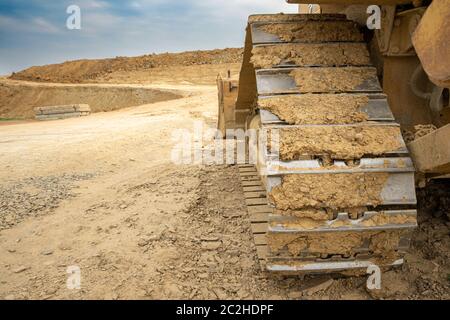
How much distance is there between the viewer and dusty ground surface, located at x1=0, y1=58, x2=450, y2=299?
103 inches

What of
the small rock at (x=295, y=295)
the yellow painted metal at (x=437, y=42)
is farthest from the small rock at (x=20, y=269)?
the yellow painted metal at (x=437, y=42)

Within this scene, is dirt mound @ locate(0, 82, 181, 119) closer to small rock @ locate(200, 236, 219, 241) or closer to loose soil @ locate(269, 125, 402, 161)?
small rock @ locate(200, 236, 219, 241)

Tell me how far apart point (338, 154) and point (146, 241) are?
179cm

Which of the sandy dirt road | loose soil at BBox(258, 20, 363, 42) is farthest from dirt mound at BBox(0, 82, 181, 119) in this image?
loose soil at BBox(258, 20, 363, 42)

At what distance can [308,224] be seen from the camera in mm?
2203

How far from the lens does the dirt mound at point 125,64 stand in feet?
93.6

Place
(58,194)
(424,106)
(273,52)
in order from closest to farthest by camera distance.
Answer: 1. (273,52)
2. (424,106)
3. (58,194)

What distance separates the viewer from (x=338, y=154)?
2.23 meters

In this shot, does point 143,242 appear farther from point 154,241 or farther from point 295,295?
point 295,295

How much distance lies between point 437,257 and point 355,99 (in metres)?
1.28

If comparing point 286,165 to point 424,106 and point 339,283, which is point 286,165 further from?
point 424,106

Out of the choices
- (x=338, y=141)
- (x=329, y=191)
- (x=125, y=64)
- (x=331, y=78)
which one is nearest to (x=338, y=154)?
(x=338, y=141)

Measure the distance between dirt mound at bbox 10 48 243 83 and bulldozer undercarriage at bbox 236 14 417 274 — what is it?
978 inches
